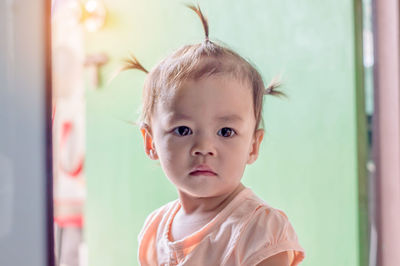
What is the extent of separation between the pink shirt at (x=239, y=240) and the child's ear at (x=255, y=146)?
0.05 metres

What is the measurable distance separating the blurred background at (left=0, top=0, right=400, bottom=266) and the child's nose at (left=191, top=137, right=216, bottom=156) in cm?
14

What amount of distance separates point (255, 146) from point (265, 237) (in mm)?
155

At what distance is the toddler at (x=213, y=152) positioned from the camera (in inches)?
27.3

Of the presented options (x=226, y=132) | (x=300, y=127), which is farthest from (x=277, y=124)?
(x=226, y=132)

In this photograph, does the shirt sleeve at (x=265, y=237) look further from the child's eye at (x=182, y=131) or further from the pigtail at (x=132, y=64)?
the pigtail at (x=132, y=64)

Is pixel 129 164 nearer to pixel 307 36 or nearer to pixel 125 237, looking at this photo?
pixel 125 237

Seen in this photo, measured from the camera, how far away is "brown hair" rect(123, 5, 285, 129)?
Answer: 0.71m

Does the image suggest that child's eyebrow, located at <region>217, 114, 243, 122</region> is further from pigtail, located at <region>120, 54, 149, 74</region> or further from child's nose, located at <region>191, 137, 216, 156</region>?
pigtail, located at <region>120, 54, 149, 74</region>

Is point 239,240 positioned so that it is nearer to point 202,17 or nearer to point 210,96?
point 210,96

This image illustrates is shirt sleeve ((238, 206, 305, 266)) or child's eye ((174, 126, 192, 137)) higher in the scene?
child's eye ((174, 126, 192, 137))

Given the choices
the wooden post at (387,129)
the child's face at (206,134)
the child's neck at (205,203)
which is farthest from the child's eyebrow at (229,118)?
the wooden post at (387,129)

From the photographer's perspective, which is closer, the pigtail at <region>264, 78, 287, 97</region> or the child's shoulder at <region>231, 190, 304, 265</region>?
the child's shoulder at <region>231, 190, 304, 265</region>

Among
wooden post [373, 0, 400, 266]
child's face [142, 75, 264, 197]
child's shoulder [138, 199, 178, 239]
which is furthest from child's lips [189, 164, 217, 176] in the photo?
wooden post [373, 0, 400, 266]

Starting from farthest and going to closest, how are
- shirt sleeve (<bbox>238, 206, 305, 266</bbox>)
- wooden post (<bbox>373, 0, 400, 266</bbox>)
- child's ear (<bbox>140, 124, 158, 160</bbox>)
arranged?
wooden post (<bbox>373, 0, 400, 266</bbox>)
child's ear (<bbox>140, 124, 158, 160</bbox>)
shirt sleeve (<bbox>238, 206, 305, 266</bbox>)
